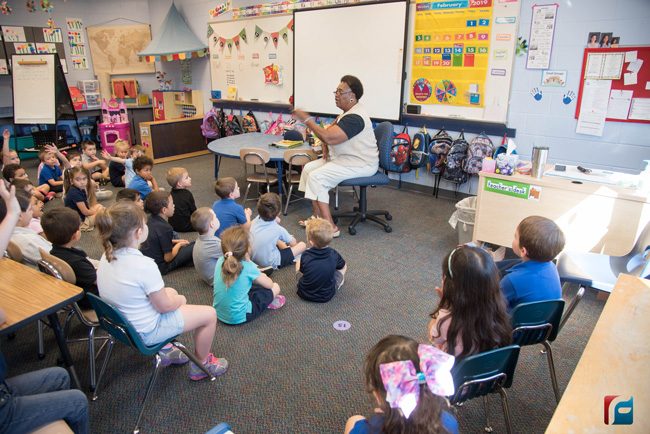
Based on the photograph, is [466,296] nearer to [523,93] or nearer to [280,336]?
[280,336]

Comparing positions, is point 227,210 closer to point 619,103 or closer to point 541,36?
point 541,36

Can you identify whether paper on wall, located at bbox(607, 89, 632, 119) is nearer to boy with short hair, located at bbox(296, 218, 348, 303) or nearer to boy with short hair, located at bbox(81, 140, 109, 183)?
boy with short hair, located at bbox(296, 218, 348, 303)

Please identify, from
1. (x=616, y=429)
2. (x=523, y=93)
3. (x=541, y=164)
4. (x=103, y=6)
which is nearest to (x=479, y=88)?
(x=523, y=93)

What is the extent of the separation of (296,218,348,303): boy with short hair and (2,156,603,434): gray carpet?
8 centimetres

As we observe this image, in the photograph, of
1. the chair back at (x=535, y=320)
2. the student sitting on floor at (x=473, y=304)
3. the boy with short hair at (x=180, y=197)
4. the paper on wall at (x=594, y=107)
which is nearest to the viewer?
the student sitting on floor at (x=473, y=304)

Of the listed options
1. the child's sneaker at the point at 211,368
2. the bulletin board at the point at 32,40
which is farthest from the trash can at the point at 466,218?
the bulletin board at the point at 32,40

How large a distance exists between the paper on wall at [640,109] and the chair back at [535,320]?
2983 millimetres

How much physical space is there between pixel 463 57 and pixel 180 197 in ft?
10.5

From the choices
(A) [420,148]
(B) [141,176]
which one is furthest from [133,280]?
(A) [420,148]

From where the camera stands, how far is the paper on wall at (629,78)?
381 centimetres

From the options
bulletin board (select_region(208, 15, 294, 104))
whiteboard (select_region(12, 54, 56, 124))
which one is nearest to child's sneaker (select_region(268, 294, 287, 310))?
bulletin board (select_region(208, 15, 294, 104))

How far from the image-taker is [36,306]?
1692 millimetres

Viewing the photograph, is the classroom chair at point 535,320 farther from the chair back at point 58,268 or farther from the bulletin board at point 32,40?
the bulletin board at point 32,40

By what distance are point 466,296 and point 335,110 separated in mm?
4647
